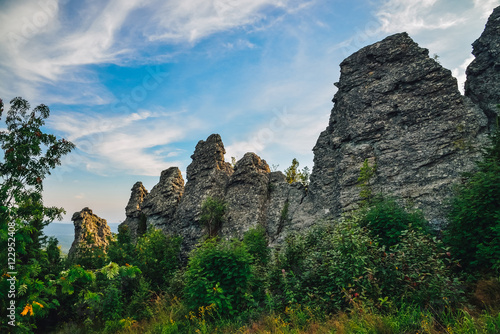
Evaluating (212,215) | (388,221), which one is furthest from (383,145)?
(212,215)

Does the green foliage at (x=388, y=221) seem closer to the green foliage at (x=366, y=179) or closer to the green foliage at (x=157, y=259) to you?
the green foliage at (x=366, y=179)

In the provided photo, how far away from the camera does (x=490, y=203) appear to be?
9.35 metres

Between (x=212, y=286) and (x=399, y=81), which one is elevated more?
(x=399, y=81)

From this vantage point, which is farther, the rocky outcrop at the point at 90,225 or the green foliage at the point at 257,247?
the rocky outcrop at the point at 90,225

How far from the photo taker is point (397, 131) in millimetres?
19891

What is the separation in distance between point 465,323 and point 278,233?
1945cm

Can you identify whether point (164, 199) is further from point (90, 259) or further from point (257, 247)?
point (257, 247)

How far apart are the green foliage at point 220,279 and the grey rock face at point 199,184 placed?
1468 centimetres

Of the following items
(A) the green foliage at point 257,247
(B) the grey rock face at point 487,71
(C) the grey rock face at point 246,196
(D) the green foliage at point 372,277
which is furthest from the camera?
(C) the grey rock face at point 246,196

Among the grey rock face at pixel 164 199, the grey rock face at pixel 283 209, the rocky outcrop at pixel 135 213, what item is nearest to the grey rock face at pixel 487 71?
the grey rock face at pixel 283 209

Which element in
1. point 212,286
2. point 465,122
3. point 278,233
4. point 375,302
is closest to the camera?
point 375,302

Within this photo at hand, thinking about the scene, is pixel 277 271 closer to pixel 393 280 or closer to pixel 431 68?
pixel 393 280

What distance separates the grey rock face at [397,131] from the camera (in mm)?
17312

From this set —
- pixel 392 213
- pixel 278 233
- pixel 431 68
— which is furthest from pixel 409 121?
pixel 278 233
